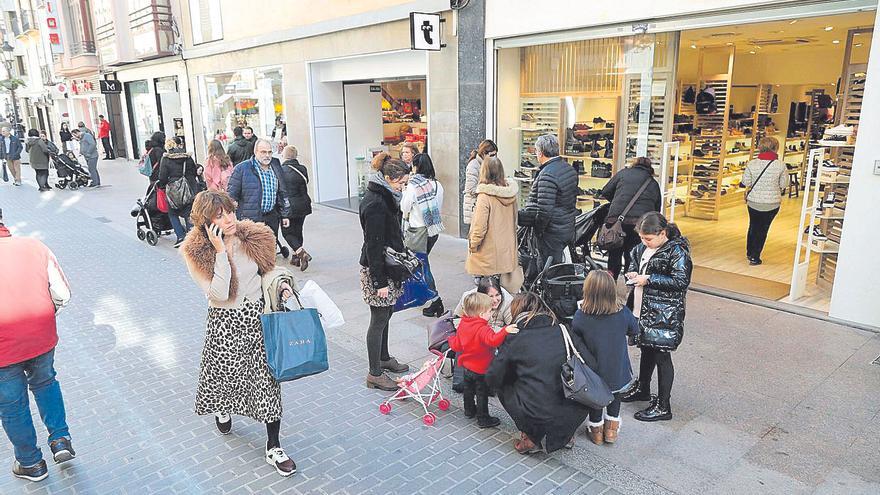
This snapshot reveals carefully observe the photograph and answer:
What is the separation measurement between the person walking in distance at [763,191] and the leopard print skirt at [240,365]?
723cm

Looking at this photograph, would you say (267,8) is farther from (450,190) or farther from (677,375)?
(677,375)

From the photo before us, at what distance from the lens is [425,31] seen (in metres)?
9.30

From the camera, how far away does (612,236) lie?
21.7 ft

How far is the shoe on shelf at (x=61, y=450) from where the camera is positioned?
157 inches

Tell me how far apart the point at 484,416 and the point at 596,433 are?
0.80 metres

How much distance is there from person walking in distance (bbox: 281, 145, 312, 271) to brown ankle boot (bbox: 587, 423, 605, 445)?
5.58m

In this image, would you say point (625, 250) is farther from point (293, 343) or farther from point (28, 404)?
point (28, 404)

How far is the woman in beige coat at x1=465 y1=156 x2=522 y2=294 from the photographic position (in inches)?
218

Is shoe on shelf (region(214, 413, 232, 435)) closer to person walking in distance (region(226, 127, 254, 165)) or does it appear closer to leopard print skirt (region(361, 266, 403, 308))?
leopard print skirt (region(361, 266, 403, 308))

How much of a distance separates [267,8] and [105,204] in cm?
626

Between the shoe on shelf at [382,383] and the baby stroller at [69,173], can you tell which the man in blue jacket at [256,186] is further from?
the baby stroller at [69,173]

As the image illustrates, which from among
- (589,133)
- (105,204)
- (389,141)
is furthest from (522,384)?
(105,204)

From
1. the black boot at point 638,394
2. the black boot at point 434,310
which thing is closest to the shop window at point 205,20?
the black boot at point 434,310

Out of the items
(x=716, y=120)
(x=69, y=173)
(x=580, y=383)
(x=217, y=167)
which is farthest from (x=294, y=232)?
(x=69, y=173)
